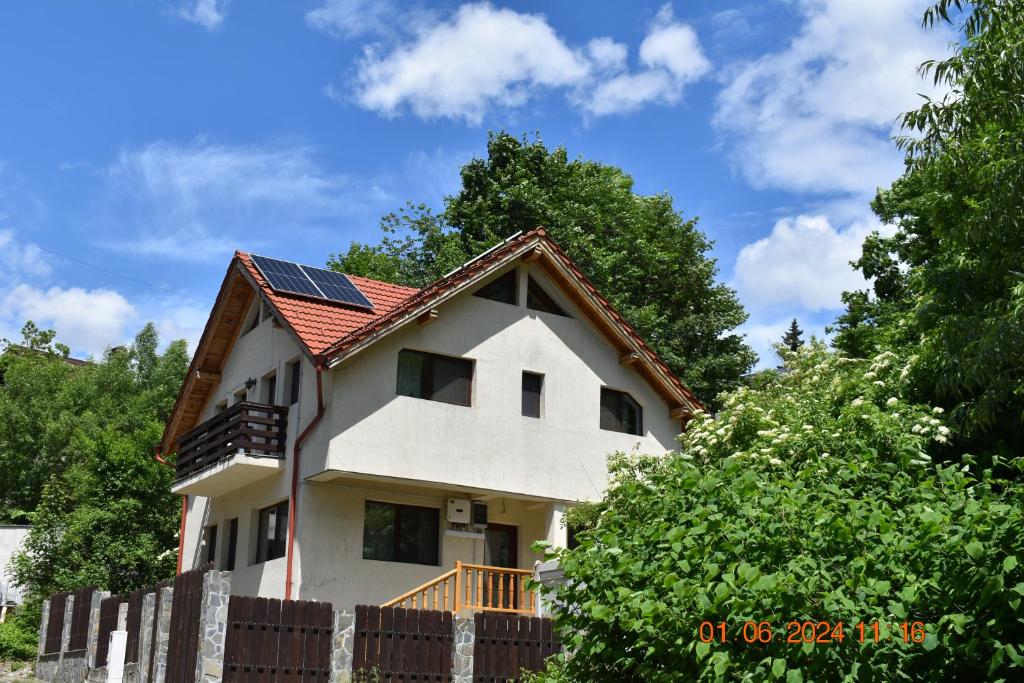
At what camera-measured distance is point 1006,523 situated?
5613 mm

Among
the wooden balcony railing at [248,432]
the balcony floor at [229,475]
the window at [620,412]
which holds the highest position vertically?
the window at [620,412]

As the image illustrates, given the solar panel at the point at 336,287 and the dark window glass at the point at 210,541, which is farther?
the dark window glass at the point at 210,541

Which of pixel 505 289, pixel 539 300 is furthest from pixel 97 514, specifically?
pixel 539 300

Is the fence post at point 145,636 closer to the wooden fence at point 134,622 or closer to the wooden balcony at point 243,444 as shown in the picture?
the wooden fence at point 134,622

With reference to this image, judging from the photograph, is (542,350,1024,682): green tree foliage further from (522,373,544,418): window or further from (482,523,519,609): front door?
(522,373,544,418): window

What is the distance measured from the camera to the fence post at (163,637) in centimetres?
1523

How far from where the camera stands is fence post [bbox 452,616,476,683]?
49.9 ft

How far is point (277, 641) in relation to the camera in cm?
1430

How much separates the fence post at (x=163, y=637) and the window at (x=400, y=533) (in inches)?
218

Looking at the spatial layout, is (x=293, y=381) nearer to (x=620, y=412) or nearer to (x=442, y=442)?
(x=442, y=442)

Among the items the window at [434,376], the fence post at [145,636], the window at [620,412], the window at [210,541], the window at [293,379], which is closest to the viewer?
the fence post at [145,636]

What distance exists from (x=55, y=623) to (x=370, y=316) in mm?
9419

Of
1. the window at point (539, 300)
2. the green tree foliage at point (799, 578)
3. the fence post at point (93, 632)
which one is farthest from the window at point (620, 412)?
the green tree foliage at point (799, 578)

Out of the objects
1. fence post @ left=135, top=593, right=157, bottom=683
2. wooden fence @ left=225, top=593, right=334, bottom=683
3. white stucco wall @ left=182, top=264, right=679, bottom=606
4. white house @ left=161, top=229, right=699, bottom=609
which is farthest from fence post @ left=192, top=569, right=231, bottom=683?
white stucco wall @ left=182, top=264, right=679, bottom=606
